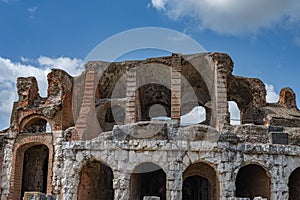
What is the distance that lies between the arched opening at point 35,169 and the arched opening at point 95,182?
18.2 ft

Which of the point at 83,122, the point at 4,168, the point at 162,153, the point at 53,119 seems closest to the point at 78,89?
the point at 53,119

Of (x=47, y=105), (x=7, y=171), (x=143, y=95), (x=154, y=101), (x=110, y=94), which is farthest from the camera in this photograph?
(x=154, y=101)

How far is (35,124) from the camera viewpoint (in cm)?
2616

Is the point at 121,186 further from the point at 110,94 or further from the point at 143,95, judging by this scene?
the point at 143,95

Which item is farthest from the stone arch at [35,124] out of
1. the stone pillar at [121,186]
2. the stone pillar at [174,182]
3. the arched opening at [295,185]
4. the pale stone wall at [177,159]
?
the arched opening at [295,185]

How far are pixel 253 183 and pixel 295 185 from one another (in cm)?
188

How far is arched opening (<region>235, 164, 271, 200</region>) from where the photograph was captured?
18.5m

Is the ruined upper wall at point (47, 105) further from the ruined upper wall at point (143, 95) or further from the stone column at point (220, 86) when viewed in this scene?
the stone column at point (220, 86)

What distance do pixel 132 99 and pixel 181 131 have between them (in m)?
4.46

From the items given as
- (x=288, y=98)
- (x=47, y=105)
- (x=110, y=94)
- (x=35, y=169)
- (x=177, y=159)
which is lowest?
(x=177, y=159)

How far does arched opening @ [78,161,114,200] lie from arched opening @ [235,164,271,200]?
21.5ft

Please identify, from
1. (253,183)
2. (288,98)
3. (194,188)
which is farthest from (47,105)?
(288,98)

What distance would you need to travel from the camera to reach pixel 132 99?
21266 millimetres

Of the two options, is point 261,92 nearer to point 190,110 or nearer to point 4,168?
point 190,110
